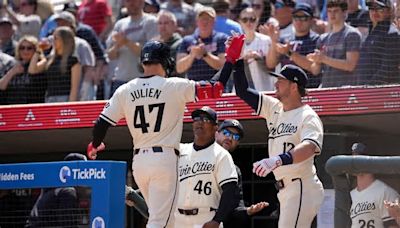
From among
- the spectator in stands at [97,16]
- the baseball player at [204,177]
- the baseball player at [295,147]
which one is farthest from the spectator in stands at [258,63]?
the spectator in stands at [97,16]

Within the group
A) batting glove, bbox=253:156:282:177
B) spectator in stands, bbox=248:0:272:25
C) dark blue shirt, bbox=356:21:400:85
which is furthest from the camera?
spectator in stands, bbox=248:0:272:25

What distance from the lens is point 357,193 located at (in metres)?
6.83

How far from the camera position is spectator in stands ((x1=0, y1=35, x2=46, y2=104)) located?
1109 cm

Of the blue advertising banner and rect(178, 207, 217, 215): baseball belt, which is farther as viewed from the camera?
rect(178, 207, 217, 215): baseball belt

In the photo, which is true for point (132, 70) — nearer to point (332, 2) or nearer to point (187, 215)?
point (332, 2)

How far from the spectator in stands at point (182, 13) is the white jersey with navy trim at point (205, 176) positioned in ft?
11.0

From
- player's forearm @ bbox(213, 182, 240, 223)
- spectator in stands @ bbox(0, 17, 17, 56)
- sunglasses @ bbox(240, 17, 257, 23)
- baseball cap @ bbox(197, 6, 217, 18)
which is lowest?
player's forearm @ bbox(213, 182, 240, 223)

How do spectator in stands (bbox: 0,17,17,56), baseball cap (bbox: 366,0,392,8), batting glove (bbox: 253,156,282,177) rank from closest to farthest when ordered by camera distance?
batting glove (bbox: 253,156,282,177) → baseball cap (bbox: 366,0,392,8) → spectator in stands (bbox: 0,17,17,56)

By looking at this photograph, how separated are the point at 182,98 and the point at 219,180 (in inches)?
37.8

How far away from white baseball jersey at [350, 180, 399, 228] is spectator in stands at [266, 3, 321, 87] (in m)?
2.83

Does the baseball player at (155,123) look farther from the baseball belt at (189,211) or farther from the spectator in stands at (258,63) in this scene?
the spectator in stands at (258,63)

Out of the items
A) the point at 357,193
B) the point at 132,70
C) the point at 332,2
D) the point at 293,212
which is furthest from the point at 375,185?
the point at 132,70

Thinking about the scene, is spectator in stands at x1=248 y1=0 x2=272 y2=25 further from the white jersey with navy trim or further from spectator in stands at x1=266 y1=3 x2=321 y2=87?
the white jersey with navy trim

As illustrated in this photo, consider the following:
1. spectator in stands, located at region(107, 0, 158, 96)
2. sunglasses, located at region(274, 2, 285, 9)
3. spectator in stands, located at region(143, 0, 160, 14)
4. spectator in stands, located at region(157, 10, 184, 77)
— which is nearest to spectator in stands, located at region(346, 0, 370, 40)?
sunglasses, located at region(274, 2, 285, 9)
